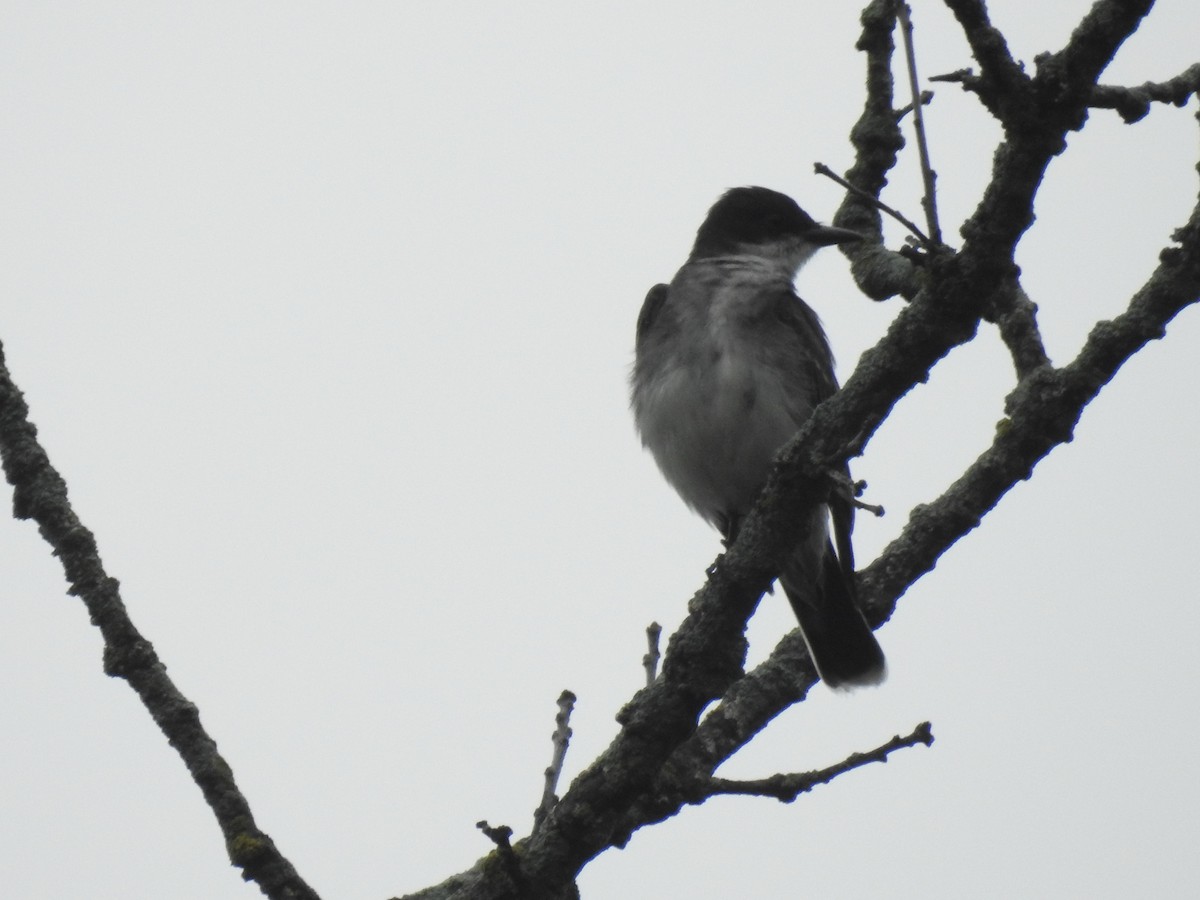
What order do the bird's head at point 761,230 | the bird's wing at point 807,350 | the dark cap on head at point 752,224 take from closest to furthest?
the bird's wing at point 807,350 < the bird's head at point 761,230 < the dark cap on head at point 752,224

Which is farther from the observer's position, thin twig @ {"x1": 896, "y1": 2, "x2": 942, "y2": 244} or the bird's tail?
the bird's tail

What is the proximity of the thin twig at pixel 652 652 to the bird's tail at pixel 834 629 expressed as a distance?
2075 mm

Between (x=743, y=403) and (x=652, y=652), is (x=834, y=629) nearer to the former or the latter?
(x=743, y=403)

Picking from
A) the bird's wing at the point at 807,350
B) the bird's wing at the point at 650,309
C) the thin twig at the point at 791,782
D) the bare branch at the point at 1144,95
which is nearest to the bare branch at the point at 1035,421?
the bare branch at the point at 1144,95

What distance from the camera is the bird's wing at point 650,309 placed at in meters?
7.40

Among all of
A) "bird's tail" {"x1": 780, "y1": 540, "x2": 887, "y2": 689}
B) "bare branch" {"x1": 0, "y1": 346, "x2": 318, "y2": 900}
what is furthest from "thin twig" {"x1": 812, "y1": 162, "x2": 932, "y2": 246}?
"bird's tail" {"x1": 780, "y1": 540, "x2": 887, "y2": 689}

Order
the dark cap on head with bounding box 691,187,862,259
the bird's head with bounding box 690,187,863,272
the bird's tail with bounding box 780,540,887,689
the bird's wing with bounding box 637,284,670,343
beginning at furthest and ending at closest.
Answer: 1. the dark cap on head with bounding box 691,187,862,259
2. the bird's head with bounding box 690,187,863,272
3. the bird's wing with bounding box 637,284,670,343
4. the bird's tail with bounding box 780,540,887,689

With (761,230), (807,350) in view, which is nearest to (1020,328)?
(807,350)

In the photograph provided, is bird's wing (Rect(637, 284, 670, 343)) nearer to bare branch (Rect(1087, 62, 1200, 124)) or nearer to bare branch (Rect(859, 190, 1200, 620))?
bare branch (Rect(859, 190, 1200, 620))

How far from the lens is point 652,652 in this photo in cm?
416

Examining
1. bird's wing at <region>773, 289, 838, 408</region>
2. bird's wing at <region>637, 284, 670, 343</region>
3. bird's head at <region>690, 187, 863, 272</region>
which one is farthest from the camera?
bird's head at <region>690, 187, 863, 272</region>

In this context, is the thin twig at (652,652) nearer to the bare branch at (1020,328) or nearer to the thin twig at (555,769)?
the thin twig at (555,769)

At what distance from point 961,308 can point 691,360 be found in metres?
3.51

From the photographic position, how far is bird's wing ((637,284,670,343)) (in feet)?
24.3
